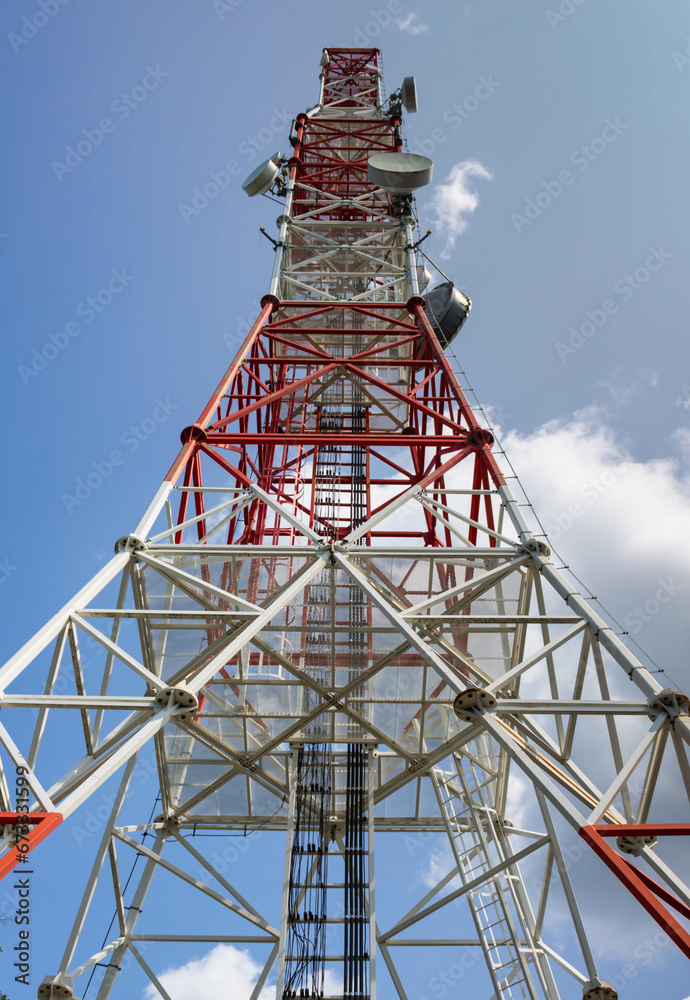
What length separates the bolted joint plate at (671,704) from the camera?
8.49 meters

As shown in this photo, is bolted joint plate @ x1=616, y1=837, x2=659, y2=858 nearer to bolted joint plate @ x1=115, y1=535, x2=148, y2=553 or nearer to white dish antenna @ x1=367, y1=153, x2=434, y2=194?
bolted joint plate @ x1=115, y1=535, x2=148, y2=553

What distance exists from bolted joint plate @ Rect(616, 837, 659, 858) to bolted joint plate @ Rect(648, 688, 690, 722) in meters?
1.28

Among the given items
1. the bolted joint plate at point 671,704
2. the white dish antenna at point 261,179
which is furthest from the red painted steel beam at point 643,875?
the white dish antenna at point 261,179

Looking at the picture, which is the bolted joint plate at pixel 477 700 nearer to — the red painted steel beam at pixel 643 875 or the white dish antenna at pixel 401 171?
the red painted steel beam at pixel 643 875

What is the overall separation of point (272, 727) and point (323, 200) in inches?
695

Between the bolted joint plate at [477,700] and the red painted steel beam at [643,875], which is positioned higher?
the bolted joint plate at [477,700]

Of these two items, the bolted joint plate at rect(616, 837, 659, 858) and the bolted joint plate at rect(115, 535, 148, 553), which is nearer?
the bolted joint plate at rect(616, 837, 659, 858)

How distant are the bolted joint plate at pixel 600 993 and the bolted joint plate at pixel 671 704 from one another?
3673 millimetres

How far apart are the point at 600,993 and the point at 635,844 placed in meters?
2.90

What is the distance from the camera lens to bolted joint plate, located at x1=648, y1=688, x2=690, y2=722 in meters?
8.49

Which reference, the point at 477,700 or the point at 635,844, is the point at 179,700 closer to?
the point at 477,700

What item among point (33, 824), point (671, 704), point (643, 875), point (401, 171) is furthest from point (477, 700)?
point (401, 171)

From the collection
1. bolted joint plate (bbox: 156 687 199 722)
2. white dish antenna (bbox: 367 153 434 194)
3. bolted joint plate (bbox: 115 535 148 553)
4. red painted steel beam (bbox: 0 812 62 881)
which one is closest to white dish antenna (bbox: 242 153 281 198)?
white dish antenna (bbox: 367 153 434 194)

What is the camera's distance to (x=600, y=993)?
953cm
